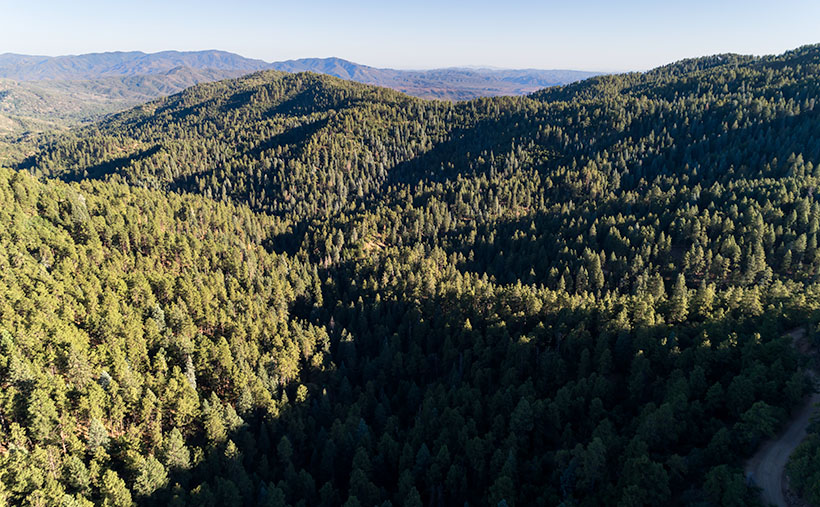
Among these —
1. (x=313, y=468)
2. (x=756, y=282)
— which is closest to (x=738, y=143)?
(x=756, y=282)

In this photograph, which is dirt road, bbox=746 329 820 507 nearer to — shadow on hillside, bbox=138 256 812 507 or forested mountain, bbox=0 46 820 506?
forested mountain, bbox=0 46 820 506

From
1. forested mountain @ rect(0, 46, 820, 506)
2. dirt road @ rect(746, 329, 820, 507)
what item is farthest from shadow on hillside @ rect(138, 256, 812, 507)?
dirt road @ rect(746, 329, 820, 507)

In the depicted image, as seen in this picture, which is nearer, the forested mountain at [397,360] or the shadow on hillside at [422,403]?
A: the forested mountain at [397,360]

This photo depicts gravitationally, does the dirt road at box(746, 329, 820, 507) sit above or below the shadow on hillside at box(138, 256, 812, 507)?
above

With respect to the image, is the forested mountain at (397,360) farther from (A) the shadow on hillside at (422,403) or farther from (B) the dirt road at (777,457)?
(B) the dirt road at (777,457)

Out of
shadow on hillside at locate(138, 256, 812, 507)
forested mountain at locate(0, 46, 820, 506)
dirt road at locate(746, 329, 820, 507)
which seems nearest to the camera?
dirt road at locate(746, 329, 820, 507)

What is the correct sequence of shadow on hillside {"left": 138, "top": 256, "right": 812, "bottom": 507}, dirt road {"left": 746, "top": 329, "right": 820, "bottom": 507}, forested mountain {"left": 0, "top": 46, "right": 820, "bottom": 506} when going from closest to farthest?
dirt road {"left": 746, "top": 329, "right": 820, "bottom": 507} < forested mountain {"left": 0, "top": 46, "right": 820, "bottom": 506} < shadow on hillside {"left": 138, "top": 256, "right": 812, "bottom": 507}

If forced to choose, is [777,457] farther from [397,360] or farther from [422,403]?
[397,360]

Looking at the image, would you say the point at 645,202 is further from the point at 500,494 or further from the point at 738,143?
the point at 500,494

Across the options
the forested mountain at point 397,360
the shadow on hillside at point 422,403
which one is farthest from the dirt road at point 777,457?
the shadow on hillside at point 422,403
